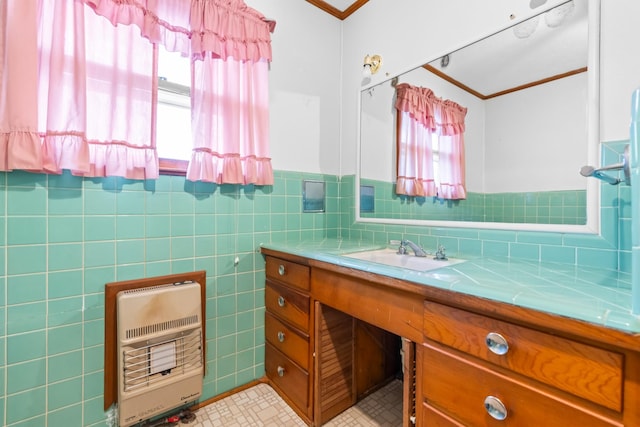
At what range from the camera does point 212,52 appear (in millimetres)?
1484

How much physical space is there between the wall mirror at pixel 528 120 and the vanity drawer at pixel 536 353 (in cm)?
66

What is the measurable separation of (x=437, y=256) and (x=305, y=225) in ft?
3.00

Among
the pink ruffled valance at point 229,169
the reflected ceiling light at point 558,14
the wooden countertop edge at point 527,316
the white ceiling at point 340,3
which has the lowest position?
the wooden countertop edge at point 527,316

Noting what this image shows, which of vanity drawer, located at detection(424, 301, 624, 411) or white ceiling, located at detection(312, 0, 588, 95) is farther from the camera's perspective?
white ceiling, located at detection(312, 0, 588, 95)

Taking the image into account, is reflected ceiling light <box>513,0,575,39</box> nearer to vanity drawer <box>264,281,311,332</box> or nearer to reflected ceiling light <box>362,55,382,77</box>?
reflected ceiling light <box>362,55,382,77</box>

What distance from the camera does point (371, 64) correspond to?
1.88m

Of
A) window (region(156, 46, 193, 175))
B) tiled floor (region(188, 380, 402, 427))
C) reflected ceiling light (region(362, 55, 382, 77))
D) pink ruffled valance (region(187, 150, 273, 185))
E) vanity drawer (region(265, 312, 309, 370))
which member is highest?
reflected ceiling light (region(362, 55, 382, 77))

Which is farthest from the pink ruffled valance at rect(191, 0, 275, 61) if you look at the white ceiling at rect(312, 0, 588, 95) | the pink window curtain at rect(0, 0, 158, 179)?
the white ceiling at rect(312, 0, 588, 95)

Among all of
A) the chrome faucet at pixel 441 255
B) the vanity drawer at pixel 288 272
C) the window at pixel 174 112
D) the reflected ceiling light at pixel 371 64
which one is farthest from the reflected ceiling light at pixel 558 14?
the window at pixel 174 112

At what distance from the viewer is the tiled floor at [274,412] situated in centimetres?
142

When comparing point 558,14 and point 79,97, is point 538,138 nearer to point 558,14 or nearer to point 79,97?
point 558,14

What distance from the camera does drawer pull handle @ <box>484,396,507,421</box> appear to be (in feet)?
2.43

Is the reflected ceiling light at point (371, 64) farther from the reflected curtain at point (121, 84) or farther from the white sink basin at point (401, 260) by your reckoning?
the white sink basin at point (401, 260)

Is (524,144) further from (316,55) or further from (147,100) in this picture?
(147,100)
